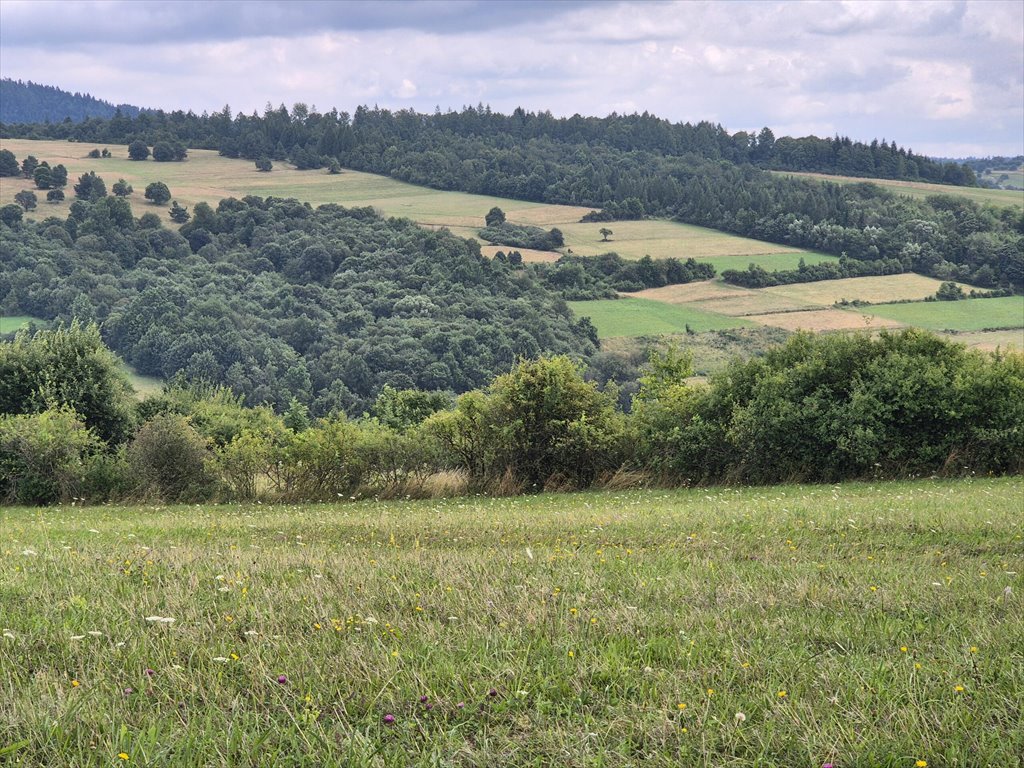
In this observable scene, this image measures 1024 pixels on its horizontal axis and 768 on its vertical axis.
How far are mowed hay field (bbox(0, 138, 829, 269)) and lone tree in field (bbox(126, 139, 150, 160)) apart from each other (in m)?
1.58

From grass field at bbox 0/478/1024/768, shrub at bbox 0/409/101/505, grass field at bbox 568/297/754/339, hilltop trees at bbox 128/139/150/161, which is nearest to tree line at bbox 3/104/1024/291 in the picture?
hilltop trees at bbox 128/139/150/161

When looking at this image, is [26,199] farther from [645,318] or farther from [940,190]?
[940,190]

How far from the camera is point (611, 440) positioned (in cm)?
2902

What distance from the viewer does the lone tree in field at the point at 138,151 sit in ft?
582

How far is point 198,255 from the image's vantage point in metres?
135

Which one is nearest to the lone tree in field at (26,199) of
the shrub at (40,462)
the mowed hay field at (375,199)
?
the mowed hay field at (375,199)

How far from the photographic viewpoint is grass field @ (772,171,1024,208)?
476ft

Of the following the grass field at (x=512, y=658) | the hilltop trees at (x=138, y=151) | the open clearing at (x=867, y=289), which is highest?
the hilltop trees at (x=138, y=151)

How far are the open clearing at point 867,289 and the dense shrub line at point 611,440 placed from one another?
81.1 m

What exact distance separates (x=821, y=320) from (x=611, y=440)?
73.1m

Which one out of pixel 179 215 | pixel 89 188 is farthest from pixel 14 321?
pixel 89 188

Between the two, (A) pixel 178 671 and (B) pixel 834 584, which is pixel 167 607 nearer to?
(A) pixel 178 671

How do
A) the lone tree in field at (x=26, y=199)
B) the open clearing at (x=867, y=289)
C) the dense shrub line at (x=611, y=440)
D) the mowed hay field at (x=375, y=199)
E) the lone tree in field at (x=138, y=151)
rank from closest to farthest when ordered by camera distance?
1. the dense shrub line at (x=611, y=440)
2. the open clearing at (x=867, y=289)
3. the mowed hay field at (x=375, y=199)
4. the lone tree in field at (x=26, y=199)
5. the lone tree in field at (x=138, y=151)

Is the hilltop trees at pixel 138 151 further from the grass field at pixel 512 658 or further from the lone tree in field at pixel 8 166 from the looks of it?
the grass field at pixel 512 658
